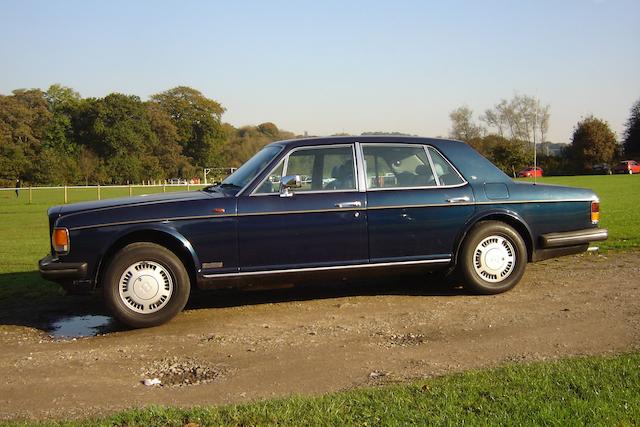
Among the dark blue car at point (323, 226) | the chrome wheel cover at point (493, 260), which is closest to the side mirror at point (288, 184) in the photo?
the dark blue car at point (323, 226)

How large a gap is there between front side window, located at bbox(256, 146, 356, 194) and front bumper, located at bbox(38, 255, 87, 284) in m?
1.83

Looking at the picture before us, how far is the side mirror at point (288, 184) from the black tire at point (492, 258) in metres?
1.91

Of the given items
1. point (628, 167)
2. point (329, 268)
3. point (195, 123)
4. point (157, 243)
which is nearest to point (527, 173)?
A: point (628, 167)

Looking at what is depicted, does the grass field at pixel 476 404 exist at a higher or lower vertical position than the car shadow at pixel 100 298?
lower

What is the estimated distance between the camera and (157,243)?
229 inches

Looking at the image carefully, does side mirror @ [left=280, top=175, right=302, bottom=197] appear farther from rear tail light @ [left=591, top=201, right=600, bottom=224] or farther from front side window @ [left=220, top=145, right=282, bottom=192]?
rear tail light @ [left=591, top=201, right=600, bottom=224]

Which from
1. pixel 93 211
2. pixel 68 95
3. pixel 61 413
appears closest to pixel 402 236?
pixel 93 211

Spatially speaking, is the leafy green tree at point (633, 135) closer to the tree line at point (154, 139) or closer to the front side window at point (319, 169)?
the tree line at point (154, 139)

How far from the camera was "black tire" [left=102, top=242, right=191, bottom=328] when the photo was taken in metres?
5.60

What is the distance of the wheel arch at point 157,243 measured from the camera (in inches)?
223

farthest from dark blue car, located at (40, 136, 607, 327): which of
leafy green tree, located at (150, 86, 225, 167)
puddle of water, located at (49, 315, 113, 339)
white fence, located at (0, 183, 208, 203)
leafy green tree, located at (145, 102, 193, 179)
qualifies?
leafy green tree, located at (150, 86, 225, 167)

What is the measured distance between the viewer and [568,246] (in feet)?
22.0

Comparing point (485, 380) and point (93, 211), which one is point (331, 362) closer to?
point (485, 380)

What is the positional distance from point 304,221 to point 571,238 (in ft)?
9.91
